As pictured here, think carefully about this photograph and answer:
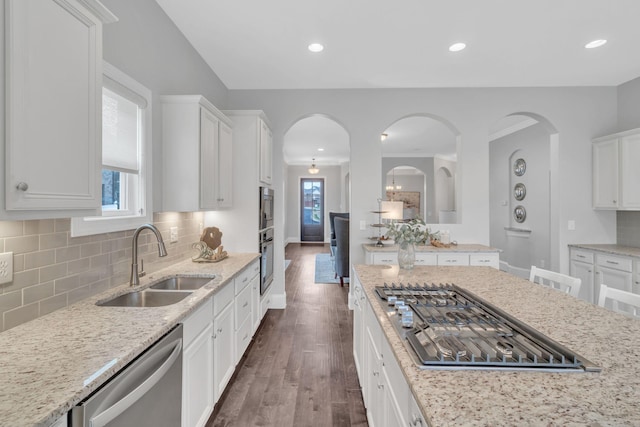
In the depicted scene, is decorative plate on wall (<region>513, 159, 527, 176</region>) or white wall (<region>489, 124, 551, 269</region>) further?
decorative plate on wall (<region>513, 159, 527, 176</region>)

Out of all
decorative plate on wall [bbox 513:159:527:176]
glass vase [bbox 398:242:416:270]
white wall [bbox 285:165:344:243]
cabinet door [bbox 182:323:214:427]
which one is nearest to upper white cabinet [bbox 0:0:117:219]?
cabinet door [bbox 182:323:214:427]

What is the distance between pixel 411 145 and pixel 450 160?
2.42 metres

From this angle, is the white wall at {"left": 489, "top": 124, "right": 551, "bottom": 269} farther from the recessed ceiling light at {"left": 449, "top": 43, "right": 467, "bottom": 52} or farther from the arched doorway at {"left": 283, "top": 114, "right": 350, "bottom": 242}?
the arched doorway at {"left": 283, "top": 114, "right": 350, "bottom": 242}

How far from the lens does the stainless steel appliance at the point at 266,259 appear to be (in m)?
3.42

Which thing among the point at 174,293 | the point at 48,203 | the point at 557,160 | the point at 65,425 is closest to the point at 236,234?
the point at 174,293

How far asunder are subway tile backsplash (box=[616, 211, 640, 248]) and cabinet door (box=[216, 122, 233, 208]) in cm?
473

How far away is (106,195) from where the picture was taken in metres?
1.87

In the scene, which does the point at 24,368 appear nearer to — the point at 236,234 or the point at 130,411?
the point at 130,411

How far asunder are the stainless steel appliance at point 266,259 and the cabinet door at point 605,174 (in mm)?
4086

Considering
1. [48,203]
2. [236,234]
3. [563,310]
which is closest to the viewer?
[48,203]

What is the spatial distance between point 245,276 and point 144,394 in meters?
1.59

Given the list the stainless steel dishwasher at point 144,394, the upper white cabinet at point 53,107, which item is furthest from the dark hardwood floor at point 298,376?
the upper white cabinet at point 53,107

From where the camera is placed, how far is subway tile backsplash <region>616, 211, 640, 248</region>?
3.70 m

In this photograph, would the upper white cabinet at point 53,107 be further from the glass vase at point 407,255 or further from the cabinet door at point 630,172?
the cabinet door at point 630,172
